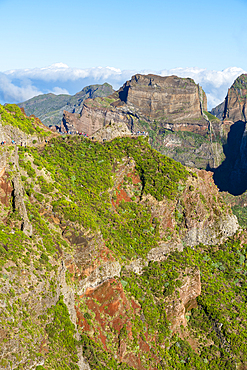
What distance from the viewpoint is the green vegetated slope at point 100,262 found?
53.8m

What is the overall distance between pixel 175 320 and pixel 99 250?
28.0m

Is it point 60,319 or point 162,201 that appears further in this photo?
point 162,201

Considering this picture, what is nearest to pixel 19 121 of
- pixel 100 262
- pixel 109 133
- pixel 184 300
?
pixel 109 133

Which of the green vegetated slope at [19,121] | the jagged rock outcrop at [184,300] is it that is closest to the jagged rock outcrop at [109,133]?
the green vegetated slope at [19,121]

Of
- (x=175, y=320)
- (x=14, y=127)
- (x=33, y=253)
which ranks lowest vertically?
(x=175, y=320)

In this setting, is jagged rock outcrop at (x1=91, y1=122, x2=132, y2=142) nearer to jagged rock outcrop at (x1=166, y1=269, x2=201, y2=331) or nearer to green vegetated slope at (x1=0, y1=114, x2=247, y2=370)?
green vegetated slope at (x1=0, y1=114, x2=247, y2=370)

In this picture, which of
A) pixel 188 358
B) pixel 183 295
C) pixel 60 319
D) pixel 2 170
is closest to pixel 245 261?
pixel 183 295

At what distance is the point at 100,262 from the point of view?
73.1 m

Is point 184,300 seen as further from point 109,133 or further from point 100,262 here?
point 109,133

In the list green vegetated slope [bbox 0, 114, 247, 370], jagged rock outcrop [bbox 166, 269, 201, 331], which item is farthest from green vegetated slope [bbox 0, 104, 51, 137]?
jagged rock outcrop [bbox 166, 269, 201, 331]

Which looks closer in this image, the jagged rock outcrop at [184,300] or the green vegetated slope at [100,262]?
the green vegetated slope at [100,262]

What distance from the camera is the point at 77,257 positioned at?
70.6 meters

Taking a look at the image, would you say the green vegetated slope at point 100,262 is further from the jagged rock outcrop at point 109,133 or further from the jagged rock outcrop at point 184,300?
the jagged rock outcrop at point 109,133

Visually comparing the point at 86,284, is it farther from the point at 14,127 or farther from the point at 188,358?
the point at 14,127
